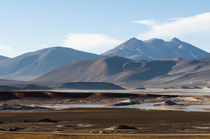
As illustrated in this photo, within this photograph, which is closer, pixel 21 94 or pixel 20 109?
pixel 20 109

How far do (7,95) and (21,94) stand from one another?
5004mm

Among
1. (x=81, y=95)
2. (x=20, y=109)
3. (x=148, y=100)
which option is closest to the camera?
(x=20, y=109)

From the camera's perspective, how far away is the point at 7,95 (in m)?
106

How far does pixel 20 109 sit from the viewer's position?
243 feet

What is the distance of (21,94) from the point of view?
111 metres

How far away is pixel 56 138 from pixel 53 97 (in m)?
83.5

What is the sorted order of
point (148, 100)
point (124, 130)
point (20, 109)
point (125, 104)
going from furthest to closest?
point (148, 100) → point (125, 104) → point (20, 109) → point (124, 130)

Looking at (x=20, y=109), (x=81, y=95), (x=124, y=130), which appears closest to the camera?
(x=124, y=130)

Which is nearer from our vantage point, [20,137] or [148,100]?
[20,137]

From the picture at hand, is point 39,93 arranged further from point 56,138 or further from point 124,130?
point 56,138

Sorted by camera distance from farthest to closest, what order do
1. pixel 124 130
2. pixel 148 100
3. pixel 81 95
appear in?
pixel 81 95 < pixel 148 100 < pixel 124 130

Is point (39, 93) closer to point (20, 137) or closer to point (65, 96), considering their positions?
point (65, 96)

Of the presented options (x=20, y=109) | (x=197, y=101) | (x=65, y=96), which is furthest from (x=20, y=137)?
(x=65, y=96)

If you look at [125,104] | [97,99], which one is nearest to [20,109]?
[125,104]
